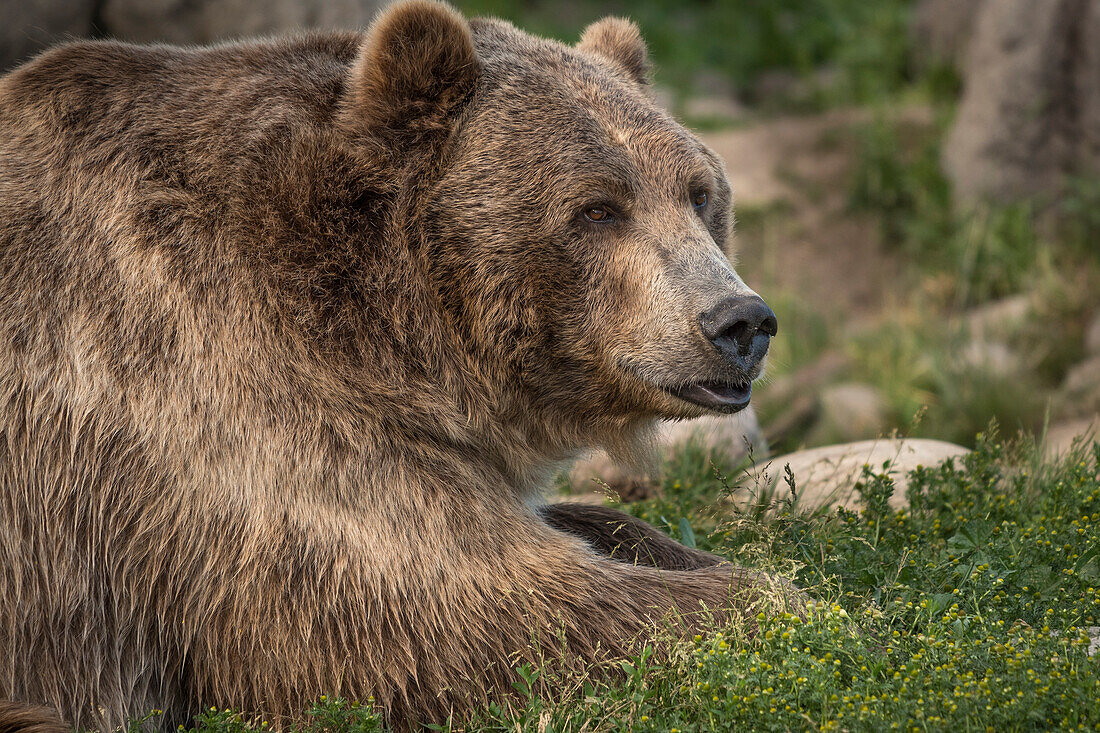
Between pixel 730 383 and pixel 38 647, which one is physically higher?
pixel 730 383

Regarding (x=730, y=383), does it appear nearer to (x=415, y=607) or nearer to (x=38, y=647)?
(x=415, y=607)

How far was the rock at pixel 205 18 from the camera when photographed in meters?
8.12

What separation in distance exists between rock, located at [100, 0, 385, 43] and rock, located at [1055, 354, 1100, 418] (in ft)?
18.5

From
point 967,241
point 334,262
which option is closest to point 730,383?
point 334,262

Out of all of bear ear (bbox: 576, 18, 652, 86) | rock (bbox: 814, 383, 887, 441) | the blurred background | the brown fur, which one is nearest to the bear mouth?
bear ear (bbox: 576, 18, 652, 86)

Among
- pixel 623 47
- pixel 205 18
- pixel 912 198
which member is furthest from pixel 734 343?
pixel 912 198

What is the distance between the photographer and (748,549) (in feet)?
13.1

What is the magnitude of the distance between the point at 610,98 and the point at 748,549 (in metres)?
1.63

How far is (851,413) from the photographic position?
876cm

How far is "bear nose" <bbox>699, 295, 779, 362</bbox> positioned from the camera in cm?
348

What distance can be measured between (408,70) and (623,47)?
3.65 feet

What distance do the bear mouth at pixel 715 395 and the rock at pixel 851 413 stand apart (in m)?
4.79

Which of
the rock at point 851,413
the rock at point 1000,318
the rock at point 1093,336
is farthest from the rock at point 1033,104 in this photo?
the rock at point 851,413

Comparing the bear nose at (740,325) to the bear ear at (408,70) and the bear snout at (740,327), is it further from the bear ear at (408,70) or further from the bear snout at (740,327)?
the bear ear at (408,70)
